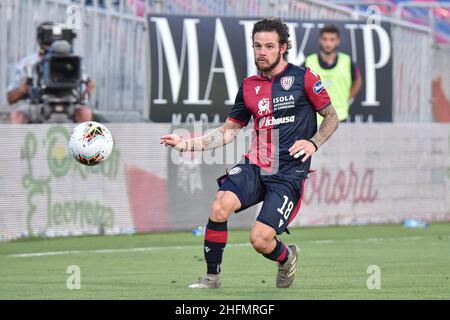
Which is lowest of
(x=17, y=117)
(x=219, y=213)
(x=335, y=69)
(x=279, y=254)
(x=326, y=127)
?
(x=279, y=254)

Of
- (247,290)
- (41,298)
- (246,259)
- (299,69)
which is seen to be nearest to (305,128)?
(299,69)

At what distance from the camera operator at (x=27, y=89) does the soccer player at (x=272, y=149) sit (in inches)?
341

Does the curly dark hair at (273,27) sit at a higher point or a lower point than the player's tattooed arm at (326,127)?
higher

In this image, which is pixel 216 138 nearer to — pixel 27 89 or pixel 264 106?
pixel 264 106

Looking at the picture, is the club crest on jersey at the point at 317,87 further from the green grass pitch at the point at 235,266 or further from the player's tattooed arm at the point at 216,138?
the green grass pitch at the point at 235,266

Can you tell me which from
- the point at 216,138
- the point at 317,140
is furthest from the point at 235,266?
the point at 317,140

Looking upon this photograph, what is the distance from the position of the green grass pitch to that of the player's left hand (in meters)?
1.17

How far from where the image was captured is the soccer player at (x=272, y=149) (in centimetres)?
1087

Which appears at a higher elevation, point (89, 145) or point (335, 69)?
point (335, 69)

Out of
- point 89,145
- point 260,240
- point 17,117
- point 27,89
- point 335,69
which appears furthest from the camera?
point 335,69

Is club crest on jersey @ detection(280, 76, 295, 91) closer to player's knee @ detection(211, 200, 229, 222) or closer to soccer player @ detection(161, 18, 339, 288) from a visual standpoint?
soccer player @ detection(161, 18, 339, 288)

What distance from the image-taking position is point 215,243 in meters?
11.0

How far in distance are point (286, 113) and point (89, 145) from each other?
1764 millimetres

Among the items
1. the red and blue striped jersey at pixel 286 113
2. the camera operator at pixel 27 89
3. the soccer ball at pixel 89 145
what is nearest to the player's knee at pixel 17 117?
the camera operator at pixel 27 89
